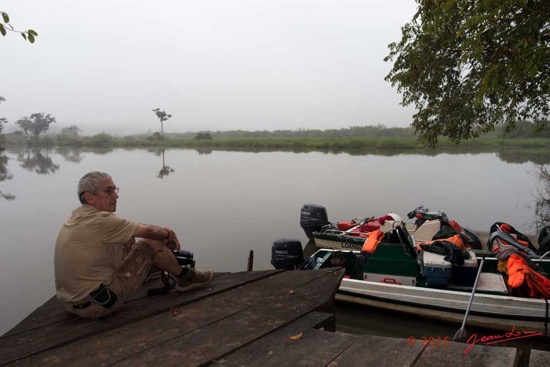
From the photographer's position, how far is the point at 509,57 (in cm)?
458

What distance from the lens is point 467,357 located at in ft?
6.16

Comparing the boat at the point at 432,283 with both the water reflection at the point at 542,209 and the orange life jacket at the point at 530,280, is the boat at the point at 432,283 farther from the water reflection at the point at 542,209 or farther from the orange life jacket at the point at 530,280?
the water reflection at the point at 542,209

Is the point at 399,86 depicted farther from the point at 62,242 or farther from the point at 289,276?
the point at 62,242

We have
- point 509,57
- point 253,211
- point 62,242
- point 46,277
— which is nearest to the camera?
point 62,242

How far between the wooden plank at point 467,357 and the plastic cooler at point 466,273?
3631 millimetres

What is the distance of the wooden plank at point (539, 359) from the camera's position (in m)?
1.74

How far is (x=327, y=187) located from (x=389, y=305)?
40.9ft

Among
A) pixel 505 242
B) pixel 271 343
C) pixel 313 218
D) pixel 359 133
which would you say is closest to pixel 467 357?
pixel 271 343

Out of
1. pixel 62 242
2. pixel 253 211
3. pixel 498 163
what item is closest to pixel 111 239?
pixel 62 242

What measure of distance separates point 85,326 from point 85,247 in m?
0.57

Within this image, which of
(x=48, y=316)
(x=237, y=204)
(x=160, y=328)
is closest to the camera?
(x=160, y=328)

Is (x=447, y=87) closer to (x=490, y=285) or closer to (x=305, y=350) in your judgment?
(x=490, y=285)

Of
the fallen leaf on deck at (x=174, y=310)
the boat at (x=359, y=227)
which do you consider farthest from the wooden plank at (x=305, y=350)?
the boat at (x=359, y=227)

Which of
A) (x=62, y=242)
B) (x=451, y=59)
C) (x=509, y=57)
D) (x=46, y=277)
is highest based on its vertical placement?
(x=451, y=59)
